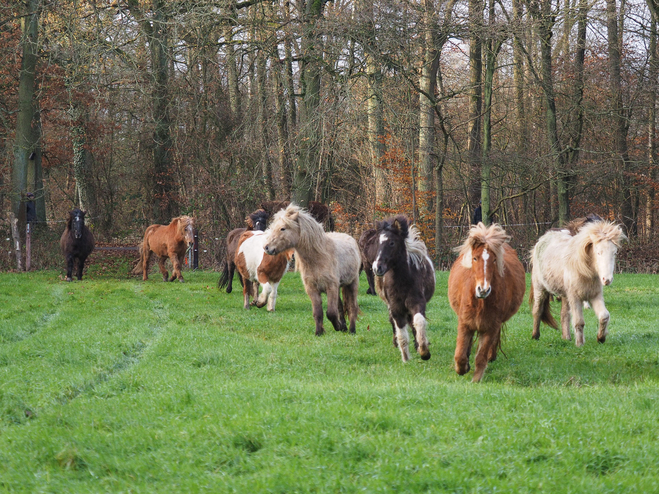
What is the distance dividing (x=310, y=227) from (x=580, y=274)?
12.8 feet

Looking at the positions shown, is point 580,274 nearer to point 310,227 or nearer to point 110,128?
point 310,227

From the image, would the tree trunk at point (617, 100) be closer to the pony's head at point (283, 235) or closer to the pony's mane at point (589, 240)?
the pony's mane at point (589, 240)

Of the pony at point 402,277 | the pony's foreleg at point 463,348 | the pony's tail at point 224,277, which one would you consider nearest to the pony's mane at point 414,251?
the pony at point 402,277

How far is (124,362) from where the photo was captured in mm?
8273

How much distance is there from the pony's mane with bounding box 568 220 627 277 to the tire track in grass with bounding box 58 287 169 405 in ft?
18.9

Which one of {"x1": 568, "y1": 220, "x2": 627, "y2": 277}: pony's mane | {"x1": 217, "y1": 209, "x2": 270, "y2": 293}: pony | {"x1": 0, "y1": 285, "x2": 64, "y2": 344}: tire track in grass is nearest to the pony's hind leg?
{"x1": 568, "y1": 220, "x2": 627, "y2": 277}: pony's mane

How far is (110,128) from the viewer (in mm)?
28625

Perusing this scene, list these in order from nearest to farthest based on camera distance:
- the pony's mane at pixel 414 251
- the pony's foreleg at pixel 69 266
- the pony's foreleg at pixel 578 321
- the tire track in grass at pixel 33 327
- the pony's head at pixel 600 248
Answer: the pony's mane at pixel 414 251 → the pony's head at pixel 600 248 → the pony's foreleg at pixel 578 321 → the tire track in grass at pixel 33 327 → the pony's foreleg at pixel 69 266

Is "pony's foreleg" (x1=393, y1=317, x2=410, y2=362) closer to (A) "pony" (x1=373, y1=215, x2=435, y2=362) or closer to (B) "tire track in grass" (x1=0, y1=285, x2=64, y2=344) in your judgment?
(A) "pony" (x1=373, y1=215, x2=435, y2=362)

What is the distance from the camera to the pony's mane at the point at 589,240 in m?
8.92

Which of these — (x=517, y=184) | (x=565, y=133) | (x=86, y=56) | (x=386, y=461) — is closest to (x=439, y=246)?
(x=517, y=184)

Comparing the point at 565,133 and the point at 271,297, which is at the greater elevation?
the point at 565,133

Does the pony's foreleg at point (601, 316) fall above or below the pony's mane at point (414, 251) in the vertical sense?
below

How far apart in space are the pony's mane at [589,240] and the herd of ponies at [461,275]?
13 millimetres
